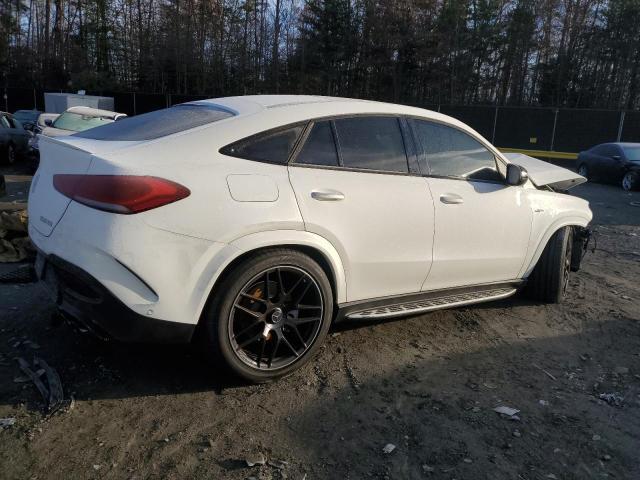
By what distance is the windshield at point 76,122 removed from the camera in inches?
517

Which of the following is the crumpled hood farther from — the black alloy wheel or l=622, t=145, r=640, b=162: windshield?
l=622, t=145, r=640, b=162: windshield

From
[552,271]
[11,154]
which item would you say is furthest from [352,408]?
[11,154]

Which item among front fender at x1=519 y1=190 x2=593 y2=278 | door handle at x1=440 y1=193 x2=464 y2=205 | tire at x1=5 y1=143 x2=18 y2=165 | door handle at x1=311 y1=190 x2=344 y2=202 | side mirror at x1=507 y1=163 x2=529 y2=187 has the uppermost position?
side mirror at x1=507 y1=163 x2=529 y2=187

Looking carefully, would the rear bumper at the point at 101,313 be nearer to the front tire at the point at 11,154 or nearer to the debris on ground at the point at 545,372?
the debris on ground at the point at 545,372

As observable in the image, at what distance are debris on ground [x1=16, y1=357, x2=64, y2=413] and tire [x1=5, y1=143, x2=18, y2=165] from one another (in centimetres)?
1344

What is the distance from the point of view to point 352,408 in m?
3.08

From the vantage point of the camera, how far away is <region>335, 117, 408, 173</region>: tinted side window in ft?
11.6

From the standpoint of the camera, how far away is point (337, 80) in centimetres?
3744

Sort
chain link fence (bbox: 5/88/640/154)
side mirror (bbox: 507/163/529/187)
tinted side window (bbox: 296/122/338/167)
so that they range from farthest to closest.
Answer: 1. chain link fence (bbox: 5/88/640/154)
2. side mirror (bbox: 507/163/529/187)
3. tinted side window (bbox: 296/122/338/167)

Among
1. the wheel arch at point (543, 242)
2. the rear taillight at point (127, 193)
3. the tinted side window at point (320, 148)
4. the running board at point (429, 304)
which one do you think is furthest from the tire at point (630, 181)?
the rear taillight at point (127, 193)

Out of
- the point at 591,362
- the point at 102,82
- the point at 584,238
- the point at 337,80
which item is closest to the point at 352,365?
the point at 591,362

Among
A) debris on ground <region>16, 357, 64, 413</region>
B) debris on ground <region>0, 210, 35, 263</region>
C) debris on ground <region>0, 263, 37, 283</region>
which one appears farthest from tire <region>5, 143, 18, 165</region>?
debris on ground <region>16, 357, 64, 413</region>

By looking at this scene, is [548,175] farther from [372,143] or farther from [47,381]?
[47,381]

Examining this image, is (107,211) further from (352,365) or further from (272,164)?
(352,365)
